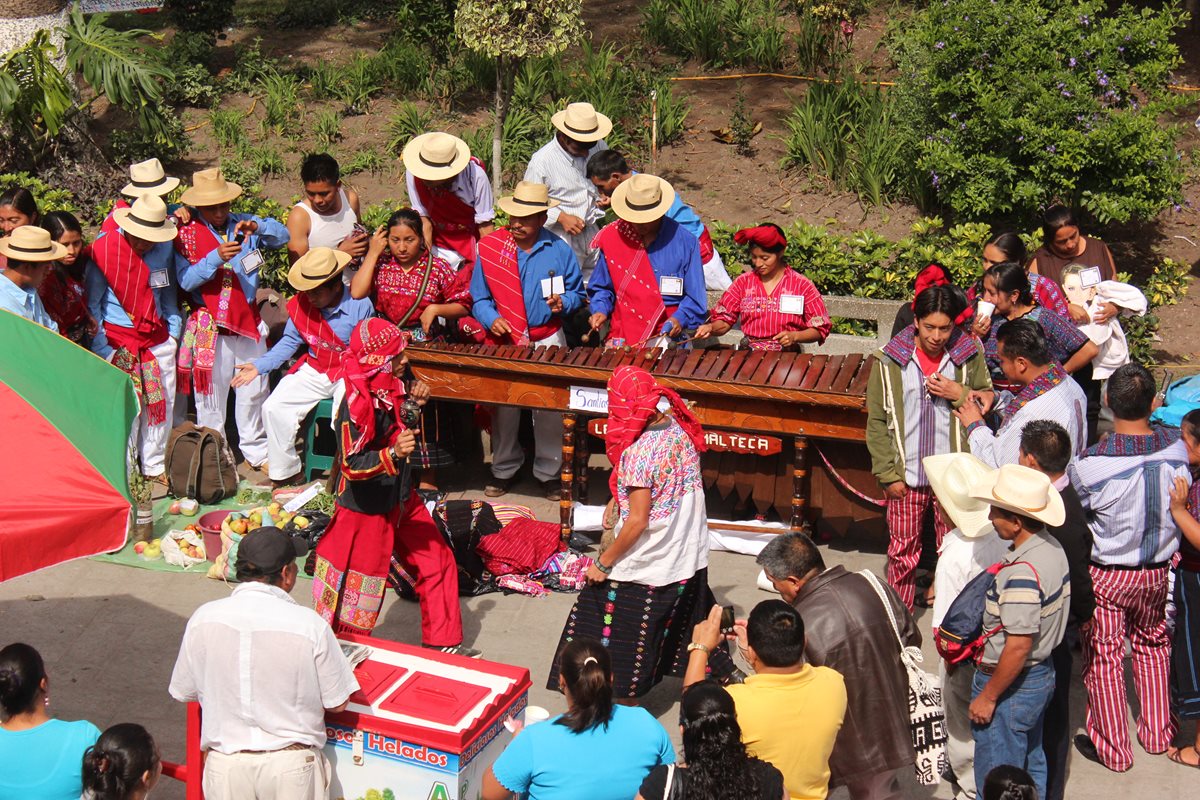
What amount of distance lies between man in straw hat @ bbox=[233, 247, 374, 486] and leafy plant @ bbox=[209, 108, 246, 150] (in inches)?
230

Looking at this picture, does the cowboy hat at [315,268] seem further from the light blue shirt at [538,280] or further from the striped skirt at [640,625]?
the striped skirt at [640,625]

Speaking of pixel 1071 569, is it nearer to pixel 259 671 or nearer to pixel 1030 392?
pixel 1030 392

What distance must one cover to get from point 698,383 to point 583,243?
2.27m

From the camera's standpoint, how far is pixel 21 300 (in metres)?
8.27

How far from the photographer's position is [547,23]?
11242mm

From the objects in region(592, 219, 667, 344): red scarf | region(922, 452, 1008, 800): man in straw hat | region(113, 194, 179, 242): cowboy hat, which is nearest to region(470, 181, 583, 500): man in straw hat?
region(592, 219, 667, 344): red scarf

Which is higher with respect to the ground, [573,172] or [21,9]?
[21,9]

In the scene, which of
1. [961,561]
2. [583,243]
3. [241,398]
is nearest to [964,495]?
[961,561]

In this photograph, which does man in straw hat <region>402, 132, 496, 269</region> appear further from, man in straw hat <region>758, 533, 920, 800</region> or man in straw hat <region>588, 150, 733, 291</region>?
man in straw hat <region>758, 533, 920, 800</region>

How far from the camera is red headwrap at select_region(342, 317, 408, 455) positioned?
6.68 m

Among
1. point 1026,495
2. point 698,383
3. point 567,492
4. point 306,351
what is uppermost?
point 1026,495

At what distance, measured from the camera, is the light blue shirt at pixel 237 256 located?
9.35 meters

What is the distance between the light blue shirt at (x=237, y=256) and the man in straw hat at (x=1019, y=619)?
19.5ft

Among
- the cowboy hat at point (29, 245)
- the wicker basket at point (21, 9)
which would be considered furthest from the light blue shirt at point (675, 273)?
the wicker basket at point (21, 9)
